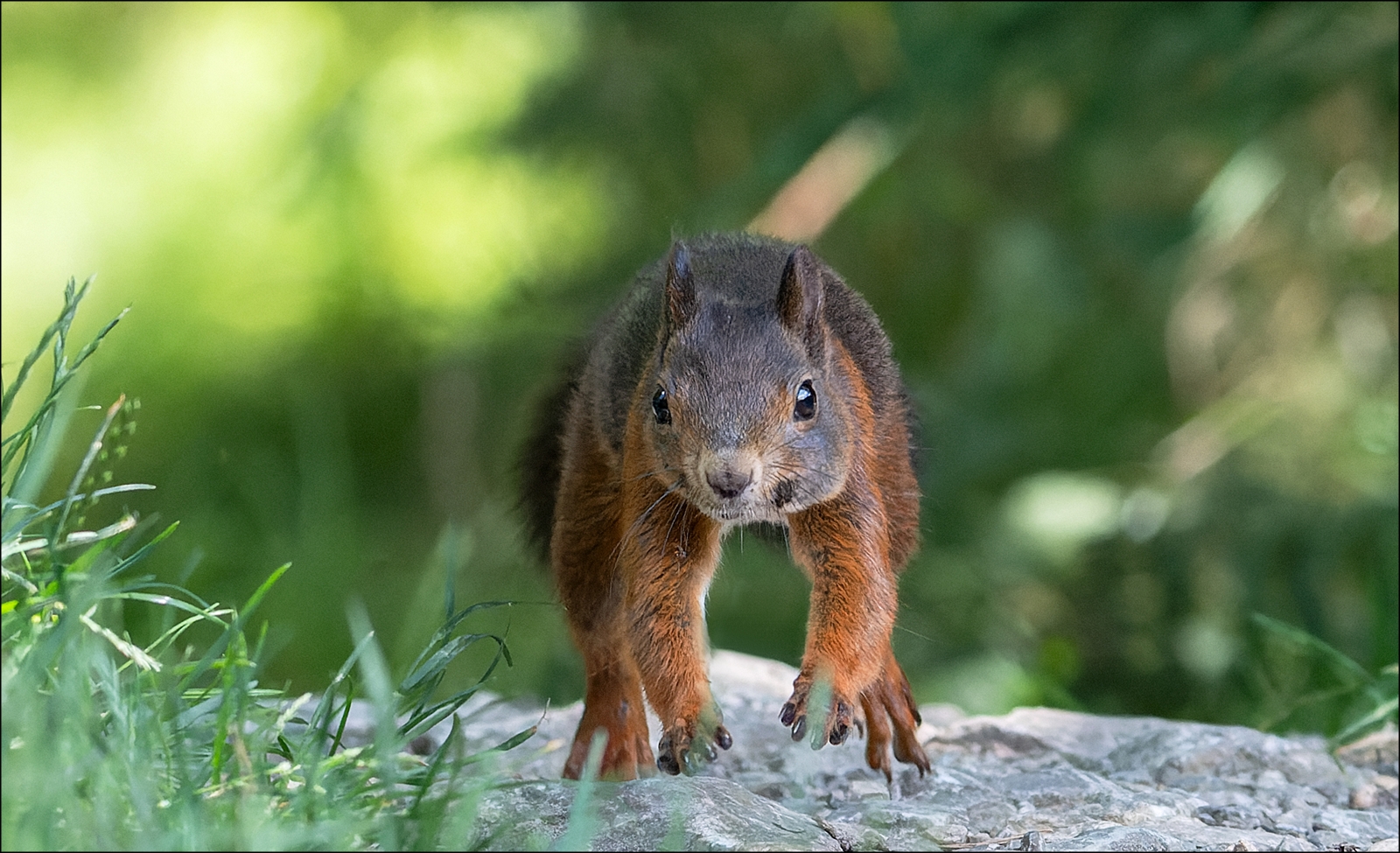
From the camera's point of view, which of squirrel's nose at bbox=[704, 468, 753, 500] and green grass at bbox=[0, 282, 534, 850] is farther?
squirrel's nose at bbox=[704, 468, 753, 500]

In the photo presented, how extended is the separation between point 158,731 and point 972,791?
1713 millimetres

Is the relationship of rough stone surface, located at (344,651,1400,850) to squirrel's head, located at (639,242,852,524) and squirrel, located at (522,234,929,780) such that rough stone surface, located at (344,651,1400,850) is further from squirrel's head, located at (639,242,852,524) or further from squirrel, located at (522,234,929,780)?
squirrel's head, located at (639,242,852,524)

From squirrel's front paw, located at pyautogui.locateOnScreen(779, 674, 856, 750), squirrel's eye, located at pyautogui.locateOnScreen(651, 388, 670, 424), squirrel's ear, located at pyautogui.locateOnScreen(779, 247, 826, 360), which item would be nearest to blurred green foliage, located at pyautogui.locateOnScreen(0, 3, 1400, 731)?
squirrel's ear, located at pyautogui.locateOnScreen(779, 247, 826, 360)

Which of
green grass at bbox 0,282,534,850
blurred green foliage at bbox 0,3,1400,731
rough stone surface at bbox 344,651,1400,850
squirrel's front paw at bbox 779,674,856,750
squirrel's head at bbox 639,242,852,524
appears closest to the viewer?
green grass at bbox 0,282,534,850

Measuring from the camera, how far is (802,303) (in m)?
3.05

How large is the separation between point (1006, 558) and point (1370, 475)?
4.22ft

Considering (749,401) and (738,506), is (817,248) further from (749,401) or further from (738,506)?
(738,506)

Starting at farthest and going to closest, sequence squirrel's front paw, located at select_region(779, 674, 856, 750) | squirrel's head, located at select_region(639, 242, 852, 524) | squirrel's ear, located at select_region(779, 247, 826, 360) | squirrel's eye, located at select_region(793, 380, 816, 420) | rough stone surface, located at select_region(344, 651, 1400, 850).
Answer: squirrel's ear, located at select_region(779, 247, 826, 360), squirrel's eye, located at select_region(793, 380, 816, 420), squirrel's head, located at select_region(639, 242, 852, 524), squirrel's front paw, located at select_region(779, 674, 856, 750), rough stone surface, located at select_region(344, 651, 1400, 850)

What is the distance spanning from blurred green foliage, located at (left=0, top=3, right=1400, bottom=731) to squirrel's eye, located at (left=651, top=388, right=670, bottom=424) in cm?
235

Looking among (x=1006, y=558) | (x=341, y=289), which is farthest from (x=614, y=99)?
(x=1006, y=558)

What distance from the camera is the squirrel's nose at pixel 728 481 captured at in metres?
2.70

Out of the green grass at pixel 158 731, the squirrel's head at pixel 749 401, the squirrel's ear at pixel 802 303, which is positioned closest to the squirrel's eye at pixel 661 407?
the squirrel's head at pixel 749 401

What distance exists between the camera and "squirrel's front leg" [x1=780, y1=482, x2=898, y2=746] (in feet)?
9.09

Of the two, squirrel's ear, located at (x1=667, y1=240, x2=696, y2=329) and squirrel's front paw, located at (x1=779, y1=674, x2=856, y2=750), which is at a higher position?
squirrel's ear, located at (x1=667, y1=240, x2=696, y2=329)
